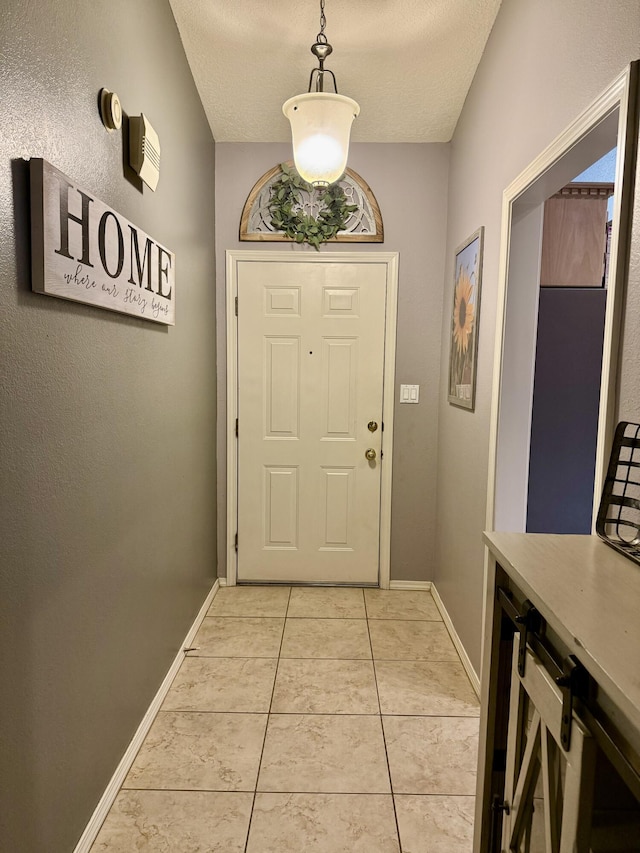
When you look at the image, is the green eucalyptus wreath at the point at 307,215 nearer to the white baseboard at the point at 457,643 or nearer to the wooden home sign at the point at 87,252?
the wooden home sign at the point at 87,252

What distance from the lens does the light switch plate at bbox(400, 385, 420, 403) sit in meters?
3.23

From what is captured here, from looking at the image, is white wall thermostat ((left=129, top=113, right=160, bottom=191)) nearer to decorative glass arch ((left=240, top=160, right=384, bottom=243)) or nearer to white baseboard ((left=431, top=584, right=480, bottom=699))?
decorative glass arch ((left=240, top=160, right=384, bottom=243))

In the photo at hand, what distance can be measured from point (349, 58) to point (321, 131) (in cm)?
60

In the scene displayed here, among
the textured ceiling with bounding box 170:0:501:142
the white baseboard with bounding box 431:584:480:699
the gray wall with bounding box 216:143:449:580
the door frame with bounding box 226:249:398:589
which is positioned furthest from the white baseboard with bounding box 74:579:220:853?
the textured ceiling with bounding box 170:0:501:142

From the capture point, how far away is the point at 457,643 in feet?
8.64

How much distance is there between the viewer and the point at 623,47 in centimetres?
121

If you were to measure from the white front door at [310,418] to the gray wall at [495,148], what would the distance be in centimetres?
45

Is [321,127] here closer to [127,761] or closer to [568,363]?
[568,363]

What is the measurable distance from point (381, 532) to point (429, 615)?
56 centimetres

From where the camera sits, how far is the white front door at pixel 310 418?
125 inches

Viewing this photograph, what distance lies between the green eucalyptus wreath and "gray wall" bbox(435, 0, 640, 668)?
0.63 meters

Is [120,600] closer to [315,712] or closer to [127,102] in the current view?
[315,712]

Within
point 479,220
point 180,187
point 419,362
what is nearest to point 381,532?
point 419,362

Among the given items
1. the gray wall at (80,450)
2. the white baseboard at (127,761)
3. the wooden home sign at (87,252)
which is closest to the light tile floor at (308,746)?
the white baseboard at (127,761)
